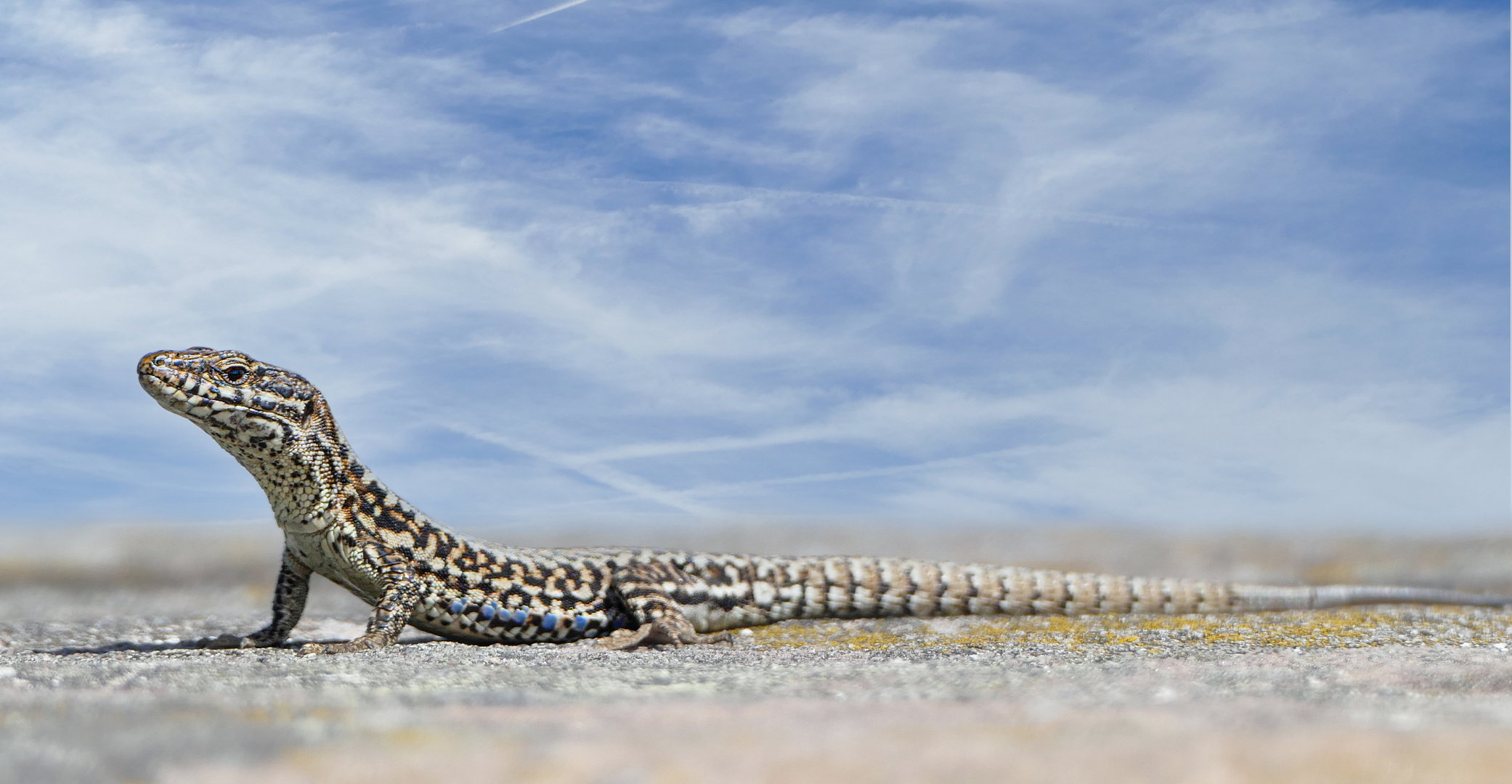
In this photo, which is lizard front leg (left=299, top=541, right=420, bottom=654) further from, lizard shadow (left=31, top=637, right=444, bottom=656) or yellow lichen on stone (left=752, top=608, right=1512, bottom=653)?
yellow lichen on stone (left=752, top=608, right=1512, bottom=653)

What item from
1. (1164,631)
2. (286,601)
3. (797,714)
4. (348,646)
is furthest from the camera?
(286,601)

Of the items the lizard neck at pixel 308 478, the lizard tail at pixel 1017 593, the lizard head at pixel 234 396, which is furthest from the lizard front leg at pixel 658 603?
the lizard head at pixel 234 396

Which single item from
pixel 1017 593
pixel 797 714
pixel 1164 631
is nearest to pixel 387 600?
pixel 1017 593

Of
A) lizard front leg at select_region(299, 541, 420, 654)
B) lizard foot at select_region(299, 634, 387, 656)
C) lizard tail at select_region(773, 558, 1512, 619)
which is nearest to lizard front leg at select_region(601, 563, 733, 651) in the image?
lizard tail at select_region(773, 558, 1512, 619)

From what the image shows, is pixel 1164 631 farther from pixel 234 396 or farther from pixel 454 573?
pixel 234 396

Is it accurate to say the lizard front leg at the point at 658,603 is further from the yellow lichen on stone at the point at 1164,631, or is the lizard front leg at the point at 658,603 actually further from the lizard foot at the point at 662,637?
the yellow lichen on stone at the point at 1164,631

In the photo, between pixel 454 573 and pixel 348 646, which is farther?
pixel 454 573
